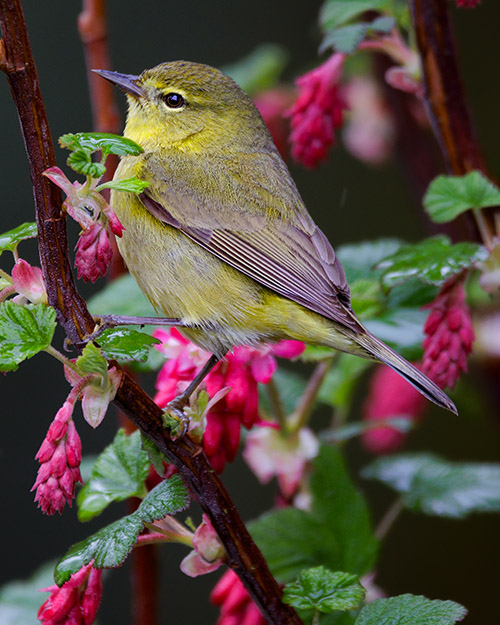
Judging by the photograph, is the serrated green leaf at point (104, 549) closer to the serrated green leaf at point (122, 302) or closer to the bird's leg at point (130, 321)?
the bird's leg at point (130, 321)

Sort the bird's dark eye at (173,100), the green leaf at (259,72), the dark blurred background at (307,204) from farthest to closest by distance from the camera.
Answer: the dark blurred background at (307,204) → the green leaf at (259,72) → the bird's dark eye at (173,100)

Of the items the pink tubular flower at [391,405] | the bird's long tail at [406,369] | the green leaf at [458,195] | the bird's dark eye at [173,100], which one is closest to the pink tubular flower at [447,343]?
the bird's long tail at [406,369]

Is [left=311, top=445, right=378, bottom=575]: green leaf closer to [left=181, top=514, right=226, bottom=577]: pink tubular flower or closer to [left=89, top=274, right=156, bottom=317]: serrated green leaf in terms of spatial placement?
[left=181, top=514, right=226, bottom=577]: pink tubular flower

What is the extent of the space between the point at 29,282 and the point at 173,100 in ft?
3.91

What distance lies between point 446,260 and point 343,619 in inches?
28.9

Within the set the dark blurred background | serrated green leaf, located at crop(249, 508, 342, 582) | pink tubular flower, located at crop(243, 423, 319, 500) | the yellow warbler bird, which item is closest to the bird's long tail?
the yellow warbler bird

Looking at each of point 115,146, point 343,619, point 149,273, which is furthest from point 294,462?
point 115,146

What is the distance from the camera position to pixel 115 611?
4215 mm

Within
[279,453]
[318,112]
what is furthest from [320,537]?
[318,112]

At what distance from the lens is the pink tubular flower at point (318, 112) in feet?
6.59

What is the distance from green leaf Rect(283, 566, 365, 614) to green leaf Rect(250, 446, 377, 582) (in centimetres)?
37

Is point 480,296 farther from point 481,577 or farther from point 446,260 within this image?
point 481,577

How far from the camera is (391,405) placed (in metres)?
2.64

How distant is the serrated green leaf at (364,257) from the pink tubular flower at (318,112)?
1.30ft
